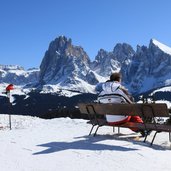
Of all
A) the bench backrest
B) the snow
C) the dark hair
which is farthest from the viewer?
the dark hair

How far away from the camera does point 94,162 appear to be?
371 inches

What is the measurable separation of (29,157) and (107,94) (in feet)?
14.9

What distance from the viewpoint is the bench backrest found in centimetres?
1182

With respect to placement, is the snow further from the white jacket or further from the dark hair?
the dark hair

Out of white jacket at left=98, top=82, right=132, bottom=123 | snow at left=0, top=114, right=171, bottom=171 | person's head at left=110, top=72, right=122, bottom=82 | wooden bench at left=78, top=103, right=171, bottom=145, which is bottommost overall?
snow at left=0, top=114, right=171, bottom=171

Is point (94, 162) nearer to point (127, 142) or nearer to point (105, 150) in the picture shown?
point (105, 150)

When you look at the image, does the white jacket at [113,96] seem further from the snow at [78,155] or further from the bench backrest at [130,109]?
the snow at [78,155]

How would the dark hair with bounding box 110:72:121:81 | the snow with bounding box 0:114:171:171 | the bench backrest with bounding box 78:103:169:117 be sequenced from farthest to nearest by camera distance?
1. the dark hair with bounding box 110:72:121:81
2. the bench backrest with bounding box 78:103:169:117
3. the snow with bounding box 0:114:171:171

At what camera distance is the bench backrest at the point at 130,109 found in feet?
38.8

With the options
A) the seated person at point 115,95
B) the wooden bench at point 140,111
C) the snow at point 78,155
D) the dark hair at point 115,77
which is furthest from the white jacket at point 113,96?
the snow at point 78,155

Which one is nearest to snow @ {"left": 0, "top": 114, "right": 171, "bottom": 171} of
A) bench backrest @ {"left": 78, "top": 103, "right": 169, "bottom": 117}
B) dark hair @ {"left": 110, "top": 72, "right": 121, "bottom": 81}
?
bench backrest @ {"left": 78, "top": 103, "right": 169, "bottom": 117}

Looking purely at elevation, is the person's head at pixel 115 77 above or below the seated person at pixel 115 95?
above

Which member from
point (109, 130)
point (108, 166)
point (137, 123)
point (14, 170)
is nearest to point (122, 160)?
point (108, 166)

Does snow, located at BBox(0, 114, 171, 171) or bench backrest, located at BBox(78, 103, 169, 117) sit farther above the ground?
bench backrest, located at BBox(78, 103, 169, 117)
